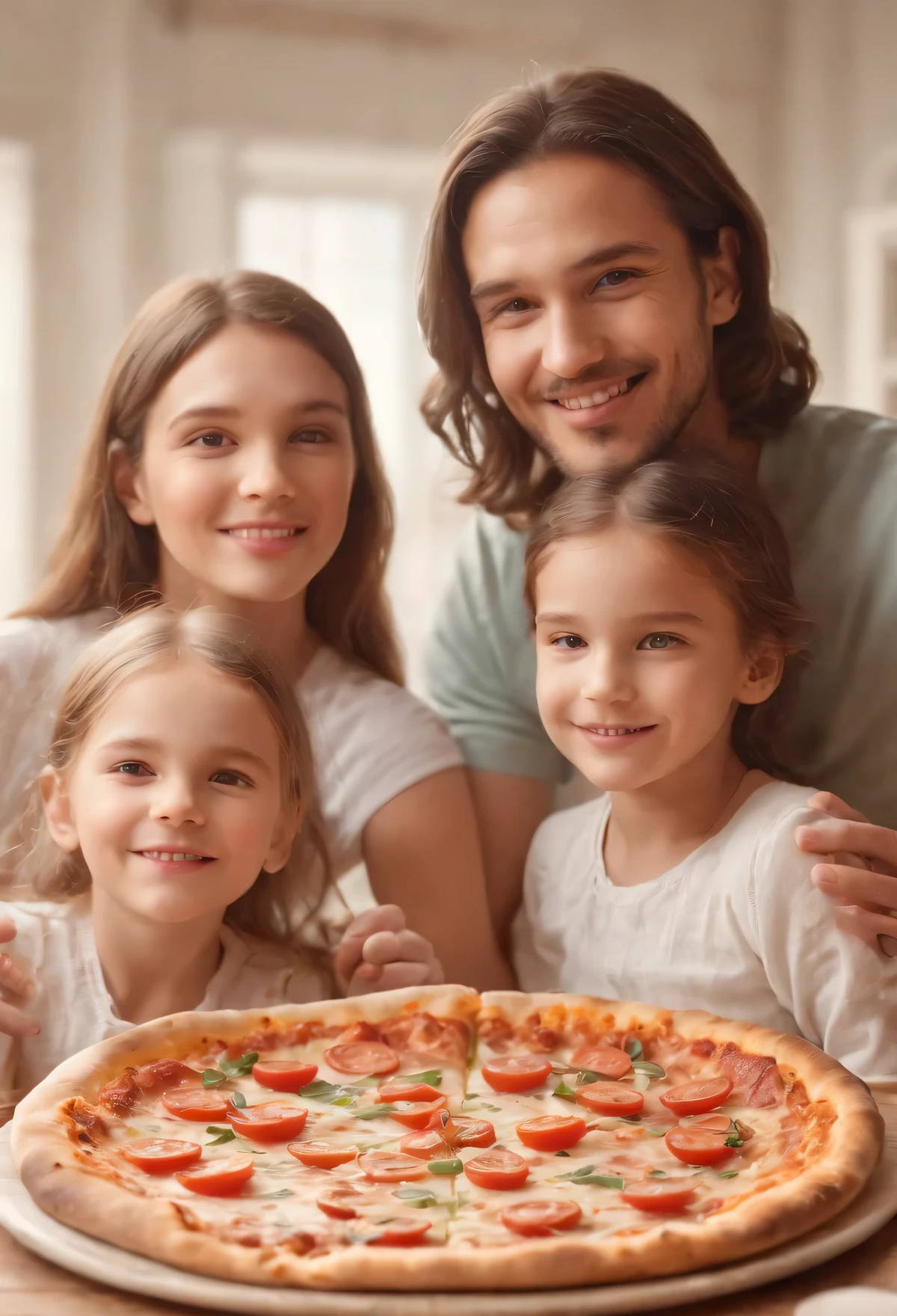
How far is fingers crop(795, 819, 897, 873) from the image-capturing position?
5.06ft

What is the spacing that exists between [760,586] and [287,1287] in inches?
38.5

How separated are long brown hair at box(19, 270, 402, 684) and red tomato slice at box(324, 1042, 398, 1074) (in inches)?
26.0

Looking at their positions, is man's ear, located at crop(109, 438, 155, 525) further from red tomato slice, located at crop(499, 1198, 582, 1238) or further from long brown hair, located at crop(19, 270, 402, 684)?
red tomato slice, located at crop(499, 1198, 582, 1238)

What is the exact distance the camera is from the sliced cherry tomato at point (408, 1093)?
1389 millimetres

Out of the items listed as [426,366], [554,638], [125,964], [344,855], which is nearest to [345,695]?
[344,855]

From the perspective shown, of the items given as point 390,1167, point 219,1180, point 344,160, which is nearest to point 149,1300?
point 219,1180

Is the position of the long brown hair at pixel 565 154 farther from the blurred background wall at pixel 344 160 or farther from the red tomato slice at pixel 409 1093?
the blurred background wall at pixel 344 160

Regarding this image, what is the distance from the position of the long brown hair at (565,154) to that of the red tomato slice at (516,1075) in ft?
2.80

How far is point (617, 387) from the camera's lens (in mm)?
1820

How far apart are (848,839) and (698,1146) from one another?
1.46ft

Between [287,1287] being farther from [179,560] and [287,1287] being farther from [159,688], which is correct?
[179,560]

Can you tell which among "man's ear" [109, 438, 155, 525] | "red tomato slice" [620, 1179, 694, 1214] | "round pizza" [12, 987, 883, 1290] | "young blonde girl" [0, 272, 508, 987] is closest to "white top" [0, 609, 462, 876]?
"young blonde girl" [0, 272, 508, 987]

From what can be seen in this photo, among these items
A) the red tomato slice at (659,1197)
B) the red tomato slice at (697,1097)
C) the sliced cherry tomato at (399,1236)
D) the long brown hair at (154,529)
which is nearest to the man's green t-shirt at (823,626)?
the long brown hair at (154,529)

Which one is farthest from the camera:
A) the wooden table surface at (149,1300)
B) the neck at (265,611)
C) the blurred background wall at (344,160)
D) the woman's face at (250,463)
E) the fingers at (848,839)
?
the blurred background wall at (344,160)
